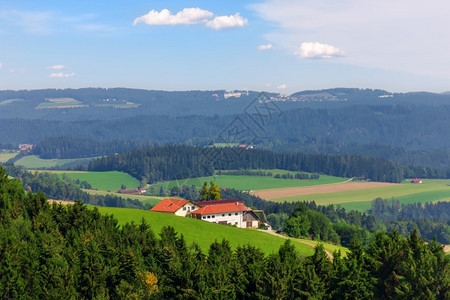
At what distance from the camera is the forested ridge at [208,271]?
5372cm

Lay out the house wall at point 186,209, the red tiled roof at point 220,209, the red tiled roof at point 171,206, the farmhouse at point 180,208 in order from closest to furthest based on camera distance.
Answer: the red tiled roof at point 220,209, the farmhouse at point 180,208, the red tiled roof at point 171,206, the house wall at point 186,209

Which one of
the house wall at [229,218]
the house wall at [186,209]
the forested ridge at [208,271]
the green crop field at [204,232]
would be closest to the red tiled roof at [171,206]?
the house wall at [186,209]

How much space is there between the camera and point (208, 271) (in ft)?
188

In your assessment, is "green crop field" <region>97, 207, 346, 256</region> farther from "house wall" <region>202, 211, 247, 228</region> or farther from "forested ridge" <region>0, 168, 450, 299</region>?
"forested ridge" <region>0, 168, 450, 299</region>

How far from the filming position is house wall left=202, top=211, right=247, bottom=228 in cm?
10619

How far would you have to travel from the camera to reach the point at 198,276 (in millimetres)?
54250

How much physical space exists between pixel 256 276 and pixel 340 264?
8.95 metres

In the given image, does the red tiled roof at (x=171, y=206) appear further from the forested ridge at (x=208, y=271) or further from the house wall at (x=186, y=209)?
the forested ridge at (x=208, y=271)

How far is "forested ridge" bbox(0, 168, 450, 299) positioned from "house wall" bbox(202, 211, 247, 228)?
37.3 m

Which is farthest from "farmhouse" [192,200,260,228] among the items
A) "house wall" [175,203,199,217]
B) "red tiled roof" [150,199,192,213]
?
"red tiled roof" [150,199,192,213]

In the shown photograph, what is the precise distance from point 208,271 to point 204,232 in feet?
109

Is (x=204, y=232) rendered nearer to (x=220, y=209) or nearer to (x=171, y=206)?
(x=220, y=209)

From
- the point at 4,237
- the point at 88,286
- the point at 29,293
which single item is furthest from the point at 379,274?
the point at 4,237

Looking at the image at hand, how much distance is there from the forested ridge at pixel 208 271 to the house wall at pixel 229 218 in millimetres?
37268
